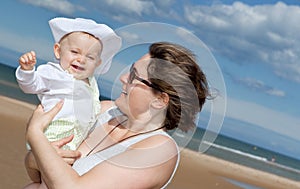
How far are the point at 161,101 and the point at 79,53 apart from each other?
2.04 ft

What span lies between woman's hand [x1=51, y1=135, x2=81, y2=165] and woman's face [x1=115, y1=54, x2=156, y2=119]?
30cm

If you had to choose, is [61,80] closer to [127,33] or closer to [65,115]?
[65,115]

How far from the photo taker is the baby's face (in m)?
2.67

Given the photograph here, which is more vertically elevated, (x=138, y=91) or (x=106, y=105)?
(x=138, y=91)

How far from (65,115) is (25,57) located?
0.32 meters

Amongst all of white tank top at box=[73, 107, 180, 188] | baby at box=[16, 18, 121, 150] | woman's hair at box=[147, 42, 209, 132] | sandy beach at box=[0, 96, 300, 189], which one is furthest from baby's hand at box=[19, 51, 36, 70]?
sandy beach at box=[0, 96, 300, 189]

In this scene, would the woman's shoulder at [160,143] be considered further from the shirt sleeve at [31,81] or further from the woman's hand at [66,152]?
the shirt sleeve at [31,81]

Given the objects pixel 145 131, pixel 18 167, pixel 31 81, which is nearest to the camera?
pixel 145 131

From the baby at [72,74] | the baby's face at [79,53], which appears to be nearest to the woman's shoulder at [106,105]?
the baby at [72,74]

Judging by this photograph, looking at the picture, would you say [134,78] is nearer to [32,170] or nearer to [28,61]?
[28,61]

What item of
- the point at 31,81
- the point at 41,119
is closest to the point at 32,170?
the point at 41,119

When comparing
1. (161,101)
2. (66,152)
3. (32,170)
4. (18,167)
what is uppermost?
(161,101)

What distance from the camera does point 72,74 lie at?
8.87 ft

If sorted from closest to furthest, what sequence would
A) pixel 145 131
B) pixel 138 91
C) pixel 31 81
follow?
1. pixel 138 91
2. pixel 145 131
3. pixel 31 81
